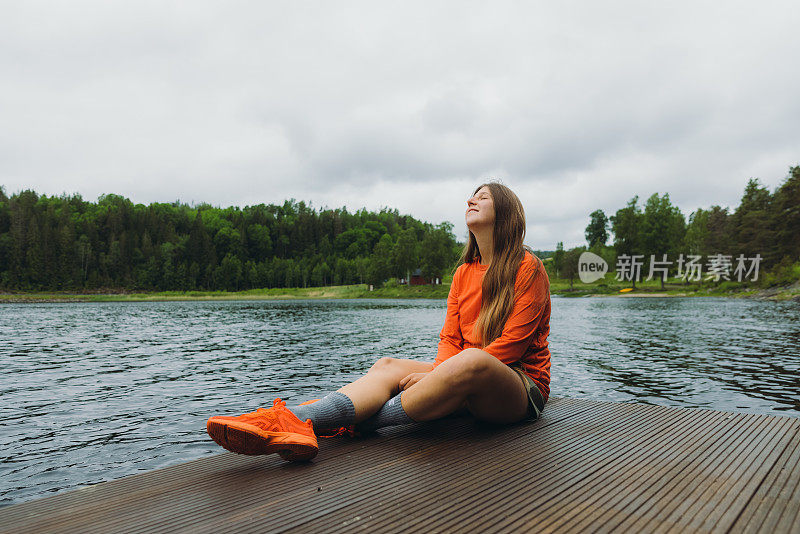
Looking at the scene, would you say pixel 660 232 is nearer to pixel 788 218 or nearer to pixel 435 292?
pixel 788 218

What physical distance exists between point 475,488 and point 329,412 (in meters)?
1.33

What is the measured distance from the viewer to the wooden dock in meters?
2.38

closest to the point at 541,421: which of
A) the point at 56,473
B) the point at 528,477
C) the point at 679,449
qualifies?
the point at 679,449

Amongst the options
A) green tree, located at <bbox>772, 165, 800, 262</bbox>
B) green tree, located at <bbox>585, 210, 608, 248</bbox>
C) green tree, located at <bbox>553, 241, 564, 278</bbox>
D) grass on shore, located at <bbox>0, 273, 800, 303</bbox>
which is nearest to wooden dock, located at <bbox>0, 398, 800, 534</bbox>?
grass on shore, located at <bbox>0, 273, 800, 303</bbox>

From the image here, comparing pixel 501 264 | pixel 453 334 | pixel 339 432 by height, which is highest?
pixel 501 264

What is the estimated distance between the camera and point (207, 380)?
37.9ft

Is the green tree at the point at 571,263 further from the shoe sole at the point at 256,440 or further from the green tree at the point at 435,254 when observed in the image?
the shoe sole at the point at 256,440

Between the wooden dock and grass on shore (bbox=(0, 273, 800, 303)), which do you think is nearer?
the wooden dock

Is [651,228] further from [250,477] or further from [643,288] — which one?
[250,477]

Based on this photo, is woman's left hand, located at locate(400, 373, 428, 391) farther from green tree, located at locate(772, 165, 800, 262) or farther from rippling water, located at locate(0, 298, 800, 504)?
green tree, located at locate(772, 165, 800, 262)

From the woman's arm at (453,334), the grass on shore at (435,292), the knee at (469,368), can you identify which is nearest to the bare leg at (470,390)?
the knee at (469,368)

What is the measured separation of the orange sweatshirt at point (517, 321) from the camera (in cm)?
378

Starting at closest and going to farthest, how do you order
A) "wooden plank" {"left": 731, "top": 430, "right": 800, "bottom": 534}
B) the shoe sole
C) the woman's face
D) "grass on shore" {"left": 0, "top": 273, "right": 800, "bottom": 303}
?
Result: "wooden plank" {"left": 731, "top": 430, "right": 800, "bottom": 534} → the shoe sole → the woman's face → "grass on shore" {"left": 0, "top": 273, "right": 800, "bottom": 303}

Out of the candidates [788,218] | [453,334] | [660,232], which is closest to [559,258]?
[660,232]
